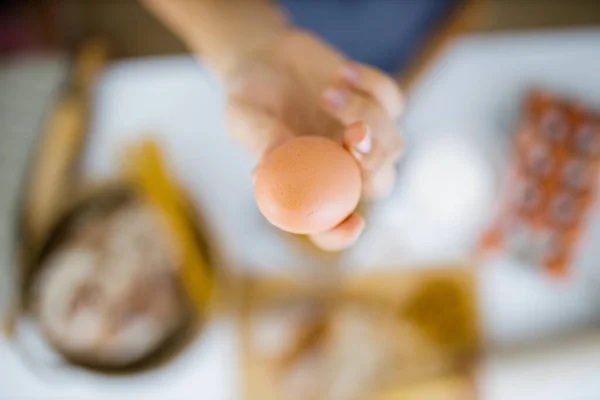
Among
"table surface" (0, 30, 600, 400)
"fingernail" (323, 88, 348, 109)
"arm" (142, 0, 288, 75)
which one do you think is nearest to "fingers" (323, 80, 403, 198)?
"fingernail" (323, 88, 348, 109)

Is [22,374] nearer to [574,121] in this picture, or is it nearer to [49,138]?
[49,138]

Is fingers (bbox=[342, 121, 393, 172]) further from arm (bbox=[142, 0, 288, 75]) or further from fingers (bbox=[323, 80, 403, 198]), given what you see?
arm (bbox=[142, 0, 288, 75])

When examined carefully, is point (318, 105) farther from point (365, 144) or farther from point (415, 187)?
point (415, 187)

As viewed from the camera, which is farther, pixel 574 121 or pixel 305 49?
pixel 574 121

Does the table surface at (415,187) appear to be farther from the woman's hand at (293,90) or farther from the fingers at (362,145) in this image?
the fingers at (362,145)

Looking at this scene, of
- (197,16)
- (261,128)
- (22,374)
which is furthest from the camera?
(22,374)

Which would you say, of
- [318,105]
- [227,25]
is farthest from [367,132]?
[227,25]

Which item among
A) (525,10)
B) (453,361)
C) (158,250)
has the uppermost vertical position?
(525,10)

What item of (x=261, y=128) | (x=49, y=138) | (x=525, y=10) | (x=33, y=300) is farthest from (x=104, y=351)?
(x=525, y=10)
